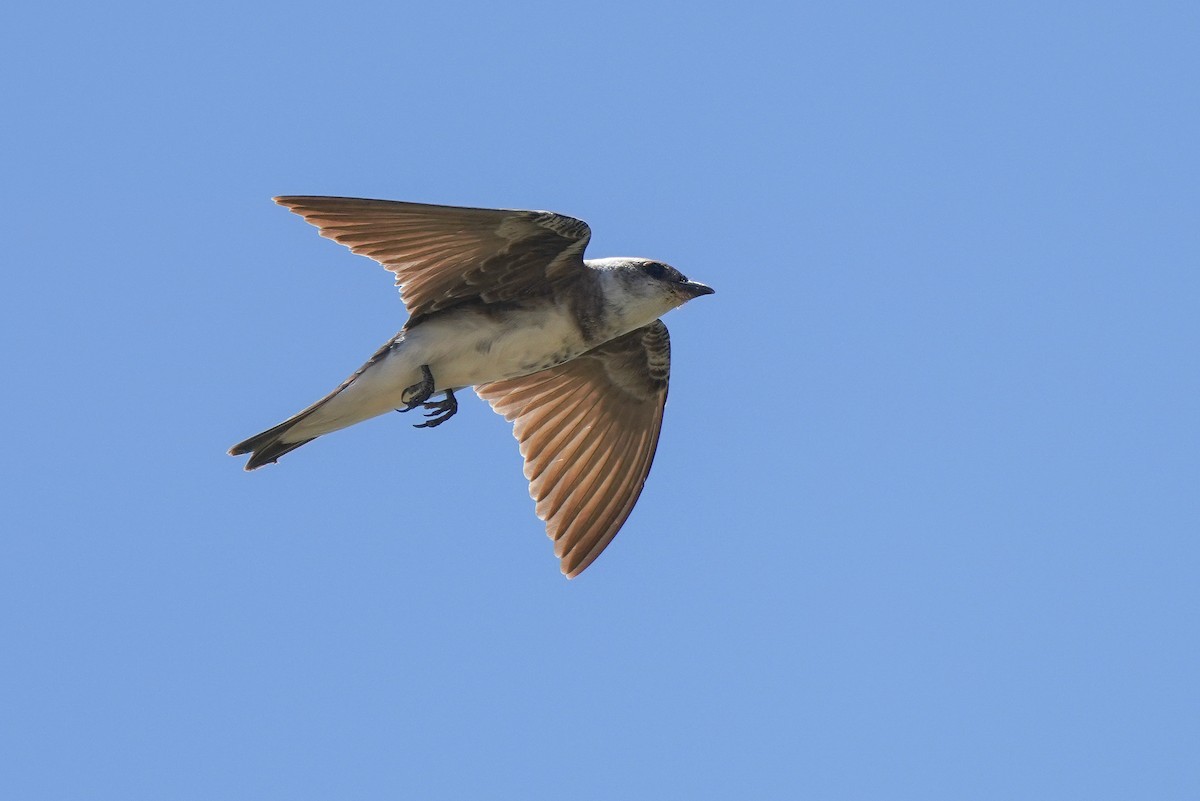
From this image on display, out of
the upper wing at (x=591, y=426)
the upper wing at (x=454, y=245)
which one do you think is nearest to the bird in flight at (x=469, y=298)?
the upper wing at (x=454, y=245)

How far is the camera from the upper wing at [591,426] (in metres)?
11.7

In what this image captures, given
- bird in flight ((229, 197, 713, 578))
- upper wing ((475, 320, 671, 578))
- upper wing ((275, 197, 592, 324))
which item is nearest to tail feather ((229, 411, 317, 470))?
bird in flight ((229, 197, 713, 578))

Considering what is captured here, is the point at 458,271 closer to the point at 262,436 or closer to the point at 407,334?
the point at 407,334

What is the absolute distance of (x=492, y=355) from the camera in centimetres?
1034

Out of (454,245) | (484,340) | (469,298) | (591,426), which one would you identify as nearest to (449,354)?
(484,340)

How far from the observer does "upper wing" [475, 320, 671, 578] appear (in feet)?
38.3

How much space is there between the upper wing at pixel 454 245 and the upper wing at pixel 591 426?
59.2 inches

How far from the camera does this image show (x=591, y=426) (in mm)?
11953

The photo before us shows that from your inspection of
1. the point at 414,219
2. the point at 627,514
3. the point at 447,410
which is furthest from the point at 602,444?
the point at 414,219

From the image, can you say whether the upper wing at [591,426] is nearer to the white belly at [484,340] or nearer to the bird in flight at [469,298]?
the bird in flight at [469,298]

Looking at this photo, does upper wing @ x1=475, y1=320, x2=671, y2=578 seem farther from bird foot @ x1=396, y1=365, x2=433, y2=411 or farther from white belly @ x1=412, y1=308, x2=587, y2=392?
bird foot @ x1=396, y1=365, x2=433, y2=411

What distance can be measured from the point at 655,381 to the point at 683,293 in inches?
58.6

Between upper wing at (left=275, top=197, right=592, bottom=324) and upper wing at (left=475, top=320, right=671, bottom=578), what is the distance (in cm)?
150

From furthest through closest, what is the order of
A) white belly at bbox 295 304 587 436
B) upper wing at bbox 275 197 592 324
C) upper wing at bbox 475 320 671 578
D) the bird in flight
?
1. upper wing at bbox 475 320 671 578
2. white belly at bbox 295 304 587 436
3. the bird in flight
4. upper wing at bbox 275 197 592 324
